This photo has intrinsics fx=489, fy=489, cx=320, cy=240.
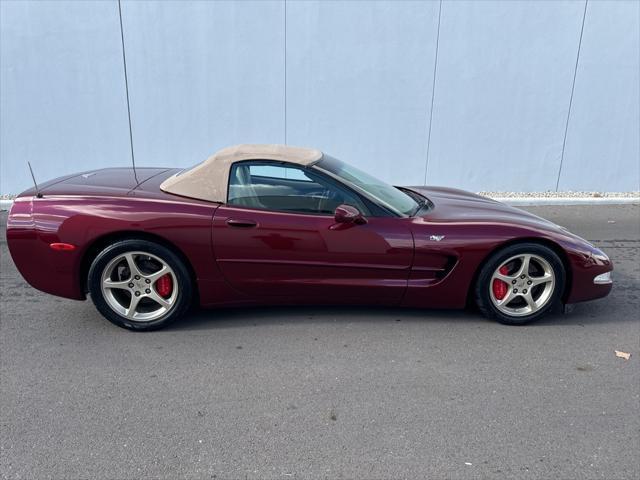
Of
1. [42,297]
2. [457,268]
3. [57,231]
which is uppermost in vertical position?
[57,231]

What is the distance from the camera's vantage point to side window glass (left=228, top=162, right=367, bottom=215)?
3559 mm

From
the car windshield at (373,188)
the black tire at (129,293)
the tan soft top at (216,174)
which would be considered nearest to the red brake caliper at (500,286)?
the car windshield at (373,188)

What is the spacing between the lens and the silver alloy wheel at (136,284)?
136 inches

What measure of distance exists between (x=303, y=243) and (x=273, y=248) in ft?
0.71

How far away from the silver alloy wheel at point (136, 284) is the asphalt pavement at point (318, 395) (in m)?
0.21

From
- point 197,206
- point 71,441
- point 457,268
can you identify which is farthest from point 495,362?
point 71,441

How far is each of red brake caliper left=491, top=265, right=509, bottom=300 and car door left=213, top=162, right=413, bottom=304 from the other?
2.31ft

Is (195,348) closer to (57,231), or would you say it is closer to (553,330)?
(57,231)

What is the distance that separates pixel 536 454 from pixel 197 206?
257cm

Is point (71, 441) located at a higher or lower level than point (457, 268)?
lower

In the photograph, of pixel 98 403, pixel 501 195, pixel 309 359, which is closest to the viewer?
pixel 98 403

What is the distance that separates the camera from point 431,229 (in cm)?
357

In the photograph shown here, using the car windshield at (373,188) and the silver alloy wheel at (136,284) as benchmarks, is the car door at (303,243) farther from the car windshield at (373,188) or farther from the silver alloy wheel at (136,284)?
the silver alloy wheel at (136,284)

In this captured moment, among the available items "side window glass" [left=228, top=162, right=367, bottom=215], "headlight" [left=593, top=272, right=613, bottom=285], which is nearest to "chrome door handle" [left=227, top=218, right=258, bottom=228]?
"side window glass" [left=228, top=162, right=367, bottom=215]
